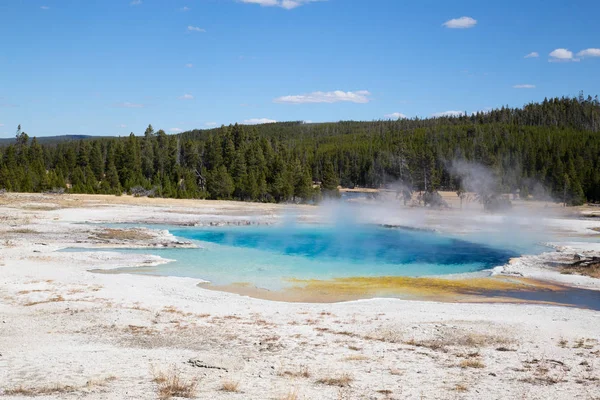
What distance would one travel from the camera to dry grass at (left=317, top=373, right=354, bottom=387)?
9879 mm

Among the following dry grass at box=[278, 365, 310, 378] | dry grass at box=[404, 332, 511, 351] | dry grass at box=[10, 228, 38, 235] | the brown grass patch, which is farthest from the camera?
dry grass at box=[10, 228, 38, 235]

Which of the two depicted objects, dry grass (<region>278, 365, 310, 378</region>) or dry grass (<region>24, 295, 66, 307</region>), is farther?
dry grass (<region>24, 295, 66, 307</region>)

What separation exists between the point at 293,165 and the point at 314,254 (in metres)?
41.3

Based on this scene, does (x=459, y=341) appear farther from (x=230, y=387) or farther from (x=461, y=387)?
(x=230, y=387)

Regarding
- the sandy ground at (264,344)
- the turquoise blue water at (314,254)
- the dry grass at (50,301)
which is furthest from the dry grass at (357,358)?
the turquoise blue water at (314,254)

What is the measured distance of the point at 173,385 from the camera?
30.2 feet

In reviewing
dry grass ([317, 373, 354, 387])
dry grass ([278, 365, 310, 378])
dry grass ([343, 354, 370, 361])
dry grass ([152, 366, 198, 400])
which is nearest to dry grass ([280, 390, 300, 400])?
dry grass ([317, 373, 354, 387])

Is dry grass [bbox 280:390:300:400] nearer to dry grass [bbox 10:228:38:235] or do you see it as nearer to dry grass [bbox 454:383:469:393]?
dry grass [bbox 454:383:469:393]

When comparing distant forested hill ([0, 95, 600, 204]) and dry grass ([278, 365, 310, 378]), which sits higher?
distant forested hill ([0, 95, 600, 204])

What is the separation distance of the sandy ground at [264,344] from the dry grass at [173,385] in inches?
2.2

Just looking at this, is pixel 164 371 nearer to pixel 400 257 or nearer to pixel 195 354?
pixel 195 354

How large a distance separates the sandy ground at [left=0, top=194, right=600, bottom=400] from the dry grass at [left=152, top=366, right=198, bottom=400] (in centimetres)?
6

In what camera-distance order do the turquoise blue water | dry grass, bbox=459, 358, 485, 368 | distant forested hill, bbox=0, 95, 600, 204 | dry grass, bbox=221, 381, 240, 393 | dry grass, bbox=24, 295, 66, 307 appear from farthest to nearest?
distant forested hill, bbox=0, 95, 600, 204 < the turquoise blue water < dry grass, bbox=24, 295, 66, 307 < dry grass, bbox=459, 358, 485, 368 < dry grass, bbox=221, 381, 240, 393

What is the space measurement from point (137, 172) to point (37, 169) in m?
13.2
